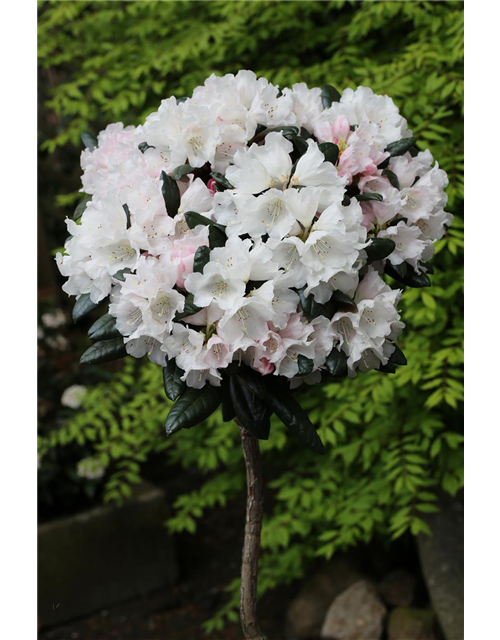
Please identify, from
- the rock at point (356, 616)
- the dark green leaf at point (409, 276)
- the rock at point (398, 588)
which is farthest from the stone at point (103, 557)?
the dark green leaf at point (409, 276)

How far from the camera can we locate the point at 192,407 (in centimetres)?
134

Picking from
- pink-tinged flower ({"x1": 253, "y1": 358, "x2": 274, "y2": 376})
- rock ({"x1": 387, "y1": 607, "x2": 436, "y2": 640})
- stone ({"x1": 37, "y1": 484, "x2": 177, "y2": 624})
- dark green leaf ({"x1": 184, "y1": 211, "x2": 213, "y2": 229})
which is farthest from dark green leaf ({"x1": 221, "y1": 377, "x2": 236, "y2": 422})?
stone ({"x1": 37, "y1": 484, "x2": 177, "y2": 624})

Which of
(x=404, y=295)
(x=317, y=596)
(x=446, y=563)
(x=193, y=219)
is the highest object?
(x=193, y=219)

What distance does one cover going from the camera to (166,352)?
1336mm

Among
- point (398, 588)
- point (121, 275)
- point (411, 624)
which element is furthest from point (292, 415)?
point (398, 588)

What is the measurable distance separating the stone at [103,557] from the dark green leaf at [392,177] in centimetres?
252

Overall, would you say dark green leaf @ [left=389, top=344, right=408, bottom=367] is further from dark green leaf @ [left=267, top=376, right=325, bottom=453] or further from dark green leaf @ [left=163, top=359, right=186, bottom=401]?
dark green leaf @ [left=163, top=359, right=186, bottom=401]

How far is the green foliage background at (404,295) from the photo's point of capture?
2.54 m

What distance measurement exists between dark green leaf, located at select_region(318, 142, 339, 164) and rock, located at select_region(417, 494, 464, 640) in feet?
6.71

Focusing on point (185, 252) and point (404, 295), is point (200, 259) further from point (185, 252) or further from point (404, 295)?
point (404, 295)

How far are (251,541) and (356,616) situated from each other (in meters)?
1.53

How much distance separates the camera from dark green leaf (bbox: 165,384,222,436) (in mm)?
1312
